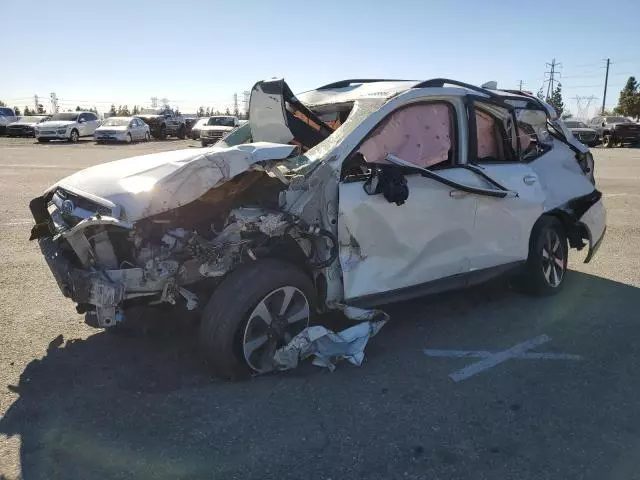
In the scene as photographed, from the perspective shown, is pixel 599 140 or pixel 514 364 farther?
pixel 599 140

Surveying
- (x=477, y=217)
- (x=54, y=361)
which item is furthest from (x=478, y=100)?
(x=54, y=361)

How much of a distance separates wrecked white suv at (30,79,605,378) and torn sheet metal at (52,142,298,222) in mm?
10

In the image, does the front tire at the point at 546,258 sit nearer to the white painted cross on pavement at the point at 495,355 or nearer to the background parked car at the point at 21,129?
the white painted cross on pavement at the point at 495,355

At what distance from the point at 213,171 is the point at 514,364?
2.44 meters

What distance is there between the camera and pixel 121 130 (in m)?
30.4

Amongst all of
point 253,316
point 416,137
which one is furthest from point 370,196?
point 253,316

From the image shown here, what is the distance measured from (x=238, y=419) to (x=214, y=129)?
2560 centimetres

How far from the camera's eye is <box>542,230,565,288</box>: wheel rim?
5.38 m

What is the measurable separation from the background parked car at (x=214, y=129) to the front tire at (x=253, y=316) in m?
23.6

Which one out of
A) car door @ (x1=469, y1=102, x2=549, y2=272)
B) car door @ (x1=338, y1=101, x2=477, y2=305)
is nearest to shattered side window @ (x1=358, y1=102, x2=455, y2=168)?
car door @ (x1=338, y1=101, x2=477, y2=305)

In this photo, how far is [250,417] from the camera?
3287mm

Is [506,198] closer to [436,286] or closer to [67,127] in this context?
[436,286]

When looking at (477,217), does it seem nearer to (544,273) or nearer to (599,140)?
(544,273)

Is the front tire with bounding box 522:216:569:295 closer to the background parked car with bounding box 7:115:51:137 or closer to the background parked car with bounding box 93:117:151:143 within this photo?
the background parked car with bounding box 93:117:151:143
